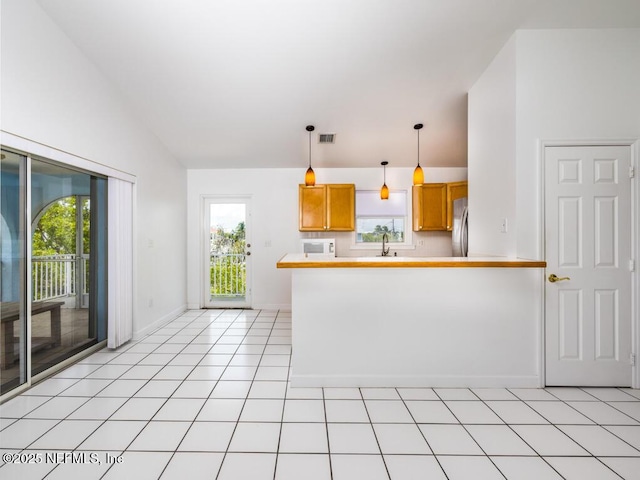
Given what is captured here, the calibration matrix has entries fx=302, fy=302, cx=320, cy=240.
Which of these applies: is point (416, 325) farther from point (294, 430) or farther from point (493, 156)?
point (493, 156)

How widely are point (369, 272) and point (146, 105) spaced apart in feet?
10.7

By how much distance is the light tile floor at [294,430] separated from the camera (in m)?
1.62

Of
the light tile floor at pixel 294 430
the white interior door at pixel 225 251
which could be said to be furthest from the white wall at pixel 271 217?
the light tile floor at pixel 294 430

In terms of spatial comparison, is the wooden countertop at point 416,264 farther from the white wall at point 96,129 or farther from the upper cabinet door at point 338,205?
the upper cabinet door at point 338,205

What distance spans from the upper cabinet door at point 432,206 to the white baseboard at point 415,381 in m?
2.86

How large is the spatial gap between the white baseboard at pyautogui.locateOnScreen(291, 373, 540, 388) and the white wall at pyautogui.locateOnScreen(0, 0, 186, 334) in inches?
99.4

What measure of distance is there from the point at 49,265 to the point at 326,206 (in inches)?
138

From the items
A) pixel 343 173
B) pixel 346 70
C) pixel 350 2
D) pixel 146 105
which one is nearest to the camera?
pixel 350 2

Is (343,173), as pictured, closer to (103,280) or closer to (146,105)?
(146,105)

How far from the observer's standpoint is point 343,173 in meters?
5.24

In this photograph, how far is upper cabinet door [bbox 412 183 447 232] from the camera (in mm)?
4965

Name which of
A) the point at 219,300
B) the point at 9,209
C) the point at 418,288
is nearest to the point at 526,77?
the point at 418,288

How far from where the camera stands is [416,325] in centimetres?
251

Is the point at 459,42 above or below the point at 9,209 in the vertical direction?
A: above
